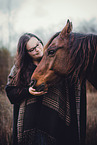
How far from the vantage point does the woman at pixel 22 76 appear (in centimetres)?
129

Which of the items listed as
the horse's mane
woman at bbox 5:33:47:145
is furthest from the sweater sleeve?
the horse's mane

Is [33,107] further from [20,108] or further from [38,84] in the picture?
[38,84]

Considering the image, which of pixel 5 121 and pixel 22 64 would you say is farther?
pixel 5 121

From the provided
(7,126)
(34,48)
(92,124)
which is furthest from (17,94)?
(92,124)

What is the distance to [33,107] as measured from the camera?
4.19 ft

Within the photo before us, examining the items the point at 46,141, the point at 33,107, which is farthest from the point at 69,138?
the point at 33,107

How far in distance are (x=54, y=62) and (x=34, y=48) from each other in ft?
1.29

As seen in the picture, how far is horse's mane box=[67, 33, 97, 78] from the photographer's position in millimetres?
1004

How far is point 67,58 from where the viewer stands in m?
1.04

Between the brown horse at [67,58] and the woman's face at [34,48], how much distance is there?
262mm

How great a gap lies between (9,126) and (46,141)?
106 centimetres

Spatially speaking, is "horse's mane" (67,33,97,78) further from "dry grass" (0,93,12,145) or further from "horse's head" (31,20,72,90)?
"dry grass" (0,93,12,145)

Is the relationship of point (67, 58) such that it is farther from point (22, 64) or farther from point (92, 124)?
point (92, 124)

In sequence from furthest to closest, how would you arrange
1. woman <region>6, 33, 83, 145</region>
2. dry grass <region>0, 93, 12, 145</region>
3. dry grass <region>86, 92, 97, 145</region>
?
1. dry grass <region>86, 92, 97, 145</region>
2. dry grass <region>0, 93, 12, 145</region>
3. woman <region>6, 33, 83, 145</region>
